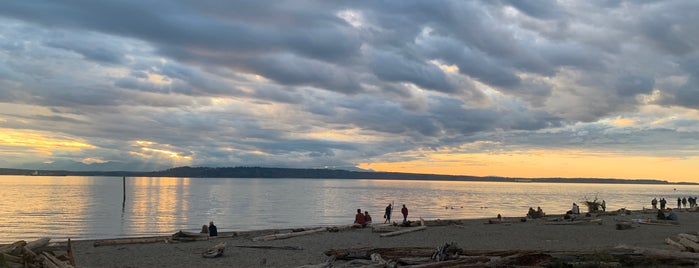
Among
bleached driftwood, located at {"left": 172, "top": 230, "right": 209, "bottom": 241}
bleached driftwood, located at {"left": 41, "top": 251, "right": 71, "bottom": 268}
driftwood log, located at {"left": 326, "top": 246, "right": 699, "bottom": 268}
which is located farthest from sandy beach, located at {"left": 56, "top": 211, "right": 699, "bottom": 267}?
bleached driftwood, located at {"left": 41, "top": 251, "right": 71, "bottom": 268}

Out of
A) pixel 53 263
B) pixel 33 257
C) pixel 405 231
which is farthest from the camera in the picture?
pixel 405 231

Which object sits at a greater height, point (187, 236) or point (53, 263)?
point (53, 263)

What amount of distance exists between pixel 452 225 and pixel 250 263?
1826 centimetres

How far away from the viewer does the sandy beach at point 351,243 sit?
19.1m

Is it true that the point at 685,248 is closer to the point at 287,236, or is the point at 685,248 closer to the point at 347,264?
the point at 347,264

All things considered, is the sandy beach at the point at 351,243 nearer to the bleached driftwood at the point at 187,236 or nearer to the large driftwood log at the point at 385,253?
the bleached driftwood at the point at 187,236

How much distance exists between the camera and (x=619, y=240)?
24.4 meters

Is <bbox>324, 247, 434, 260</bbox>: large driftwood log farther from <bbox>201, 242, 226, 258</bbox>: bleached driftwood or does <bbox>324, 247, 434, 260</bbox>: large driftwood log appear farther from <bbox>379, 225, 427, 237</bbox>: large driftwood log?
<bbox>379, 225, 427, 237</bbox>: large driftwood log

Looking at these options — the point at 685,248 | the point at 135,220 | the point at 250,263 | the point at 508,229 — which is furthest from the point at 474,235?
the point at 135,220

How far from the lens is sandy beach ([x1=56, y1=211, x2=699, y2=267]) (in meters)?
19.1

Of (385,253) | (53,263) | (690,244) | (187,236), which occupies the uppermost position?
(690,244)

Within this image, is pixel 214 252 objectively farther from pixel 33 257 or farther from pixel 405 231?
pixel 405 231

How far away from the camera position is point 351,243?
78.3ft

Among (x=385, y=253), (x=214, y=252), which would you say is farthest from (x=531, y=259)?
(x=214, y=252)
